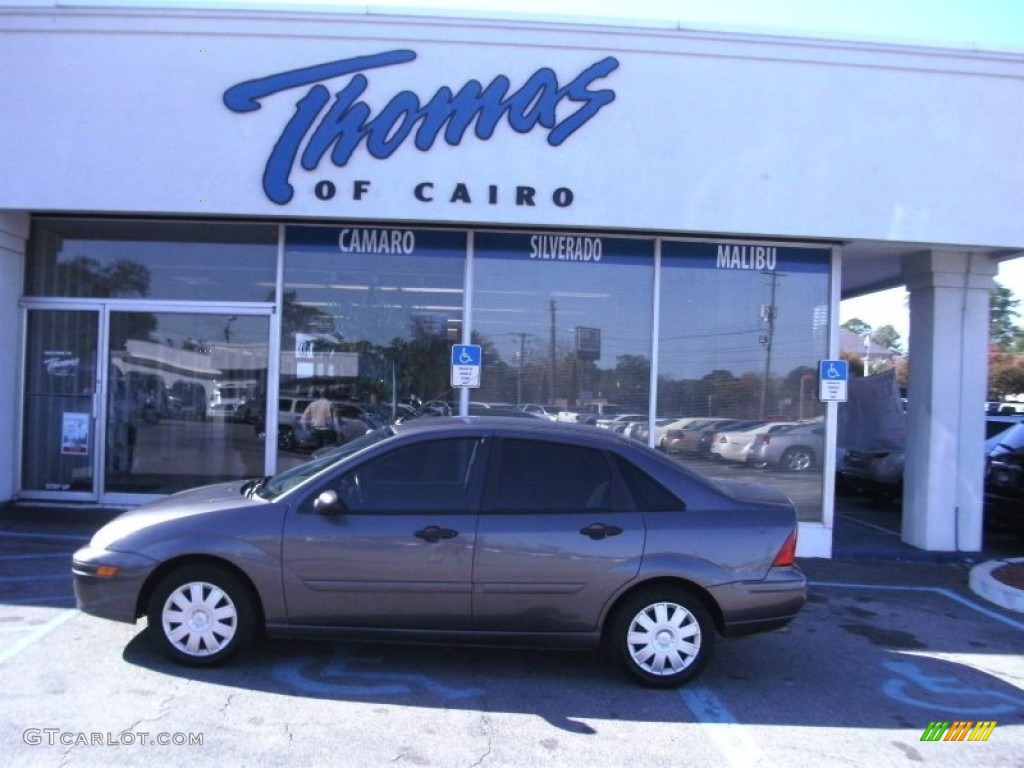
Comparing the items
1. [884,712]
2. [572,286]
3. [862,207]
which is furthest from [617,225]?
[884,712]

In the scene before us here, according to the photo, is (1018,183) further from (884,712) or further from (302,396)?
(302,396)

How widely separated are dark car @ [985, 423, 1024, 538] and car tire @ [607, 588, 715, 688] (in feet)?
23.2

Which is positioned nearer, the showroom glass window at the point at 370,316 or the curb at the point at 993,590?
the curb at the point at 993,590

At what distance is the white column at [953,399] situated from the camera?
360 inches

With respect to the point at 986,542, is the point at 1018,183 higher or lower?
higher

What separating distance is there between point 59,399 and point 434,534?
277 inches

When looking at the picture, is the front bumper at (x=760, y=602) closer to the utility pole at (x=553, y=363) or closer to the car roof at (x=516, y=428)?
the car roof at (x=516, y=428)

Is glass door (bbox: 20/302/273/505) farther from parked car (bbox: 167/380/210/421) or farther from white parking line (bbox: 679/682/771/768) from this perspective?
white parking line (bbox: 679/682/771/768)

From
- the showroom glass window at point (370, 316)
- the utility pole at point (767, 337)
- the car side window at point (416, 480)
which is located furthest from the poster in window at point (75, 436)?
the utility pole at point (767, 337)

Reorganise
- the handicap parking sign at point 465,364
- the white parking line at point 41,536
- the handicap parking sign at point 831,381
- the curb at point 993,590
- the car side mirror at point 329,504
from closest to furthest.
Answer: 1. the car side mirror at point 329,504
2. the curb at point 993,590
3. the white parking line at point 41,536
4. the handicap parking sign at point 465,364
5. the handicap parking sign at point 831,381

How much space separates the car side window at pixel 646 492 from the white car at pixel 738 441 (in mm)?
4229

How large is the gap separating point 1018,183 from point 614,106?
448 cm

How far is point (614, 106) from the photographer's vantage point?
336 inches

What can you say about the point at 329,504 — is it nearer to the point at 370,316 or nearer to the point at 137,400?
the point at 370,316
